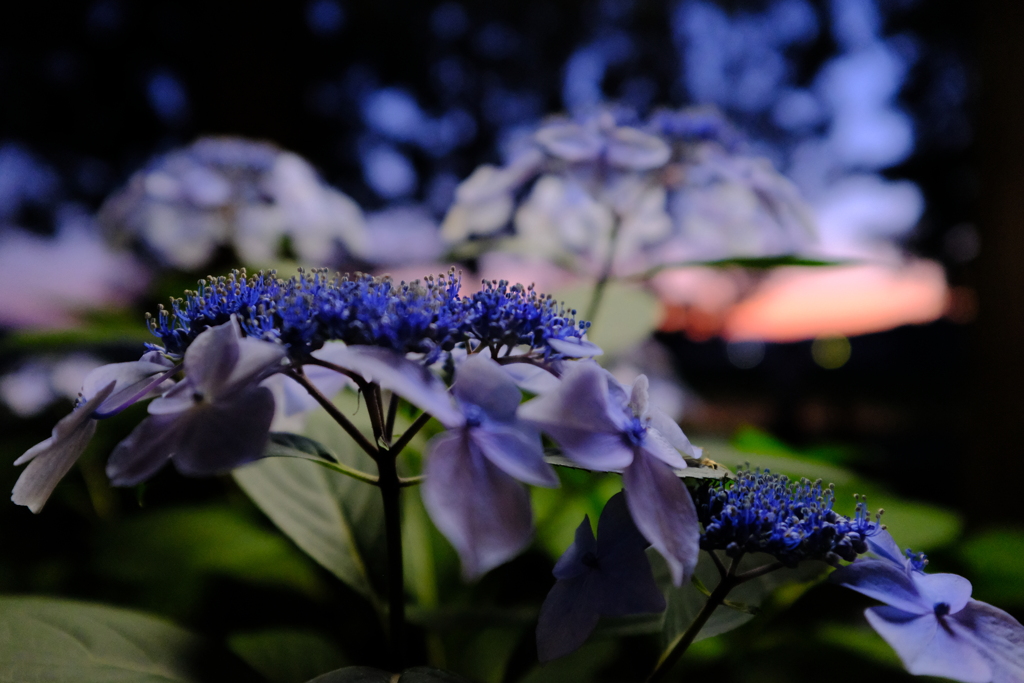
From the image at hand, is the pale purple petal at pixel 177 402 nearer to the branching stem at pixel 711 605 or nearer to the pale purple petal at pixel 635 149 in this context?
the branching stem at pixel 711 605

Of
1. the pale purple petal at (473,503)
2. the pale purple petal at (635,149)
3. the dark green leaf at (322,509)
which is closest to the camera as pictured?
the pale purple petal at (473,503)

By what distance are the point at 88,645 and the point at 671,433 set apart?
11.6 inches

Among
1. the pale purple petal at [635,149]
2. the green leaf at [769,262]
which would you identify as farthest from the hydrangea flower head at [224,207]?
the green leaf at [769,262]

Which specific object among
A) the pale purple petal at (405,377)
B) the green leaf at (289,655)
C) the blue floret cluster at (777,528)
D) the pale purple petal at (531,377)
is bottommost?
the green leaf at (289,655)

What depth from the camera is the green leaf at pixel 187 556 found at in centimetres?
64

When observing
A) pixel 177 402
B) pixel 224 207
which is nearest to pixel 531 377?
pixel 177 402

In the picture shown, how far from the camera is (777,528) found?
0.25m

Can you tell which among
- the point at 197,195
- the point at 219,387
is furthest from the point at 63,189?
the point at 219,387

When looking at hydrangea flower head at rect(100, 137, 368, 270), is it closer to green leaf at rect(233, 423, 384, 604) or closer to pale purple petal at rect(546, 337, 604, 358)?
green leaf at rect(233, 423, 384, 604)

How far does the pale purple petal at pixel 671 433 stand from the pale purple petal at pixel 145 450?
181 mm

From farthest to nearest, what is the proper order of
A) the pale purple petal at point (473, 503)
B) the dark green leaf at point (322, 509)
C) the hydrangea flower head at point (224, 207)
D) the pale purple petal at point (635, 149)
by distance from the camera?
the hydrangea flower head at point (224, 207), the pale purple petal at point (635, 149), the dark green leaf at point (322, 509), the pale purple petal at point (473, 503)

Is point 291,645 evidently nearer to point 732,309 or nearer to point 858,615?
point 858,615

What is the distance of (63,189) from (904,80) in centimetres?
311

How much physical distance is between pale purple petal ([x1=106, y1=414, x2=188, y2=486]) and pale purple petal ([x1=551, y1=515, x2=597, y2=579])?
0.15m
